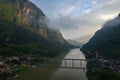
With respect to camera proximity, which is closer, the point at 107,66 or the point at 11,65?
the point at 107,66

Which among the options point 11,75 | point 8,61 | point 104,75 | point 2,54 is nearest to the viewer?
point 104,75

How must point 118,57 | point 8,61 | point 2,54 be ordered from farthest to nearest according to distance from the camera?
point 2,54, point 118,57, point 8,61

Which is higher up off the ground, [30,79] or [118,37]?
[118,37]

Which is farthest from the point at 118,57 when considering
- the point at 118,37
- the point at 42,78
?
the point at 42,78

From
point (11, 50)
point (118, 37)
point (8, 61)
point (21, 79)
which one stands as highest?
point (118, 37)

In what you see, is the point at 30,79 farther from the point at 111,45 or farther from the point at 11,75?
the point at 111,45

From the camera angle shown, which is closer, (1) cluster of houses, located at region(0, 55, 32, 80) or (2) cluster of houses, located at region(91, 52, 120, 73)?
(2) cluster of houses, located at region(91, 52, 120, 73)

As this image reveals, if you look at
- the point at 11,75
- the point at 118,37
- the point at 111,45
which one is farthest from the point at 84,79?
the point at 118,37

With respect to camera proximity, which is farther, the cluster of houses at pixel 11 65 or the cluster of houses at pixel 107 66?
the cluster of houses at pixel 11 65

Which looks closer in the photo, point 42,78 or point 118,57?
point 42,78
